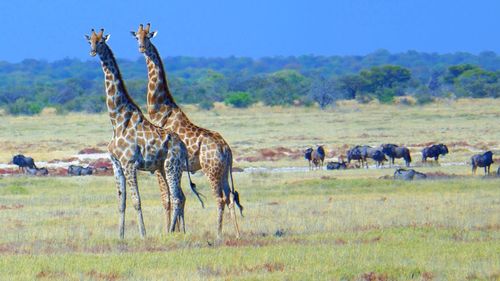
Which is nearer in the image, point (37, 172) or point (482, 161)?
point (482, 161)

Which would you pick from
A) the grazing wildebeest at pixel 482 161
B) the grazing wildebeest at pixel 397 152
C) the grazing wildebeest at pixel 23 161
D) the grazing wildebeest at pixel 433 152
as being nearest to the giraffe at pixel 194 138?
the grazing wildebeest at pixel 482 161

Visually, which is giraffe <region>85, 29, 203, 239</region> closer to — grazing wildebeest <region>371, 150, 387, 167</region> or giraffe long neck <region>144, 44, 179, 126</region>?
giraffe long neck <region>144, 44, 179, 126</region>

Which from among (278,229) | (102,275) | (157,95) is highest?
(157,95)

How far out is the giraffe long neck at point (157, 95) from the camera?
18.2 m

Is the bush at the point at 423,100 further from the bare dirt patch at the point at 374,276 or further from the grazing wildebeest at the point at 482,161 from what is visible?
the bare dirt patch at the point at 374,276

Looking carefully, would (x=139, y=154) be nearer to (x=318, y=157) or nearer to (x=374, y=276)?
(x=374, y=276)

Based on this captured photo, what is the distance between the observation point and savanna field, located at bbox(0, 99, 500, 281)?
44.9 ft

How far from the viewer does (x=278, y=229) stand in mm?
18609

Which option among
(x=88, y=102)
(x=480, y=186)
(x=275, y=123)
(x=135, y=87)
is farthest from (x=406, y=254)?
(x=135, y=87)

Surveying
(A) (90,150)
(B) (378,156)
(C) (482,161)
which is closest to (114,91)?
(C) (482,161)

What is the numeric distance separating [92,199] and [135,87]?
8995 centimetres

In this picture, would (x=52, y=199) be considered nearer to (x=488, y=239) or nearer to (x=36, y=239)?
(x=36, y=239)

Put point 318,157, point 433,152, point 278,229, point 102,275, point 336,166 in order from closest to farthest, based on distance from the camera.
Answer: point 102,275 → point 278,229 → point 336,166 → point 318,157 → point 433,152

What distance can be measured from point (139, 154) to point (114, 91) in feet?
3.93
